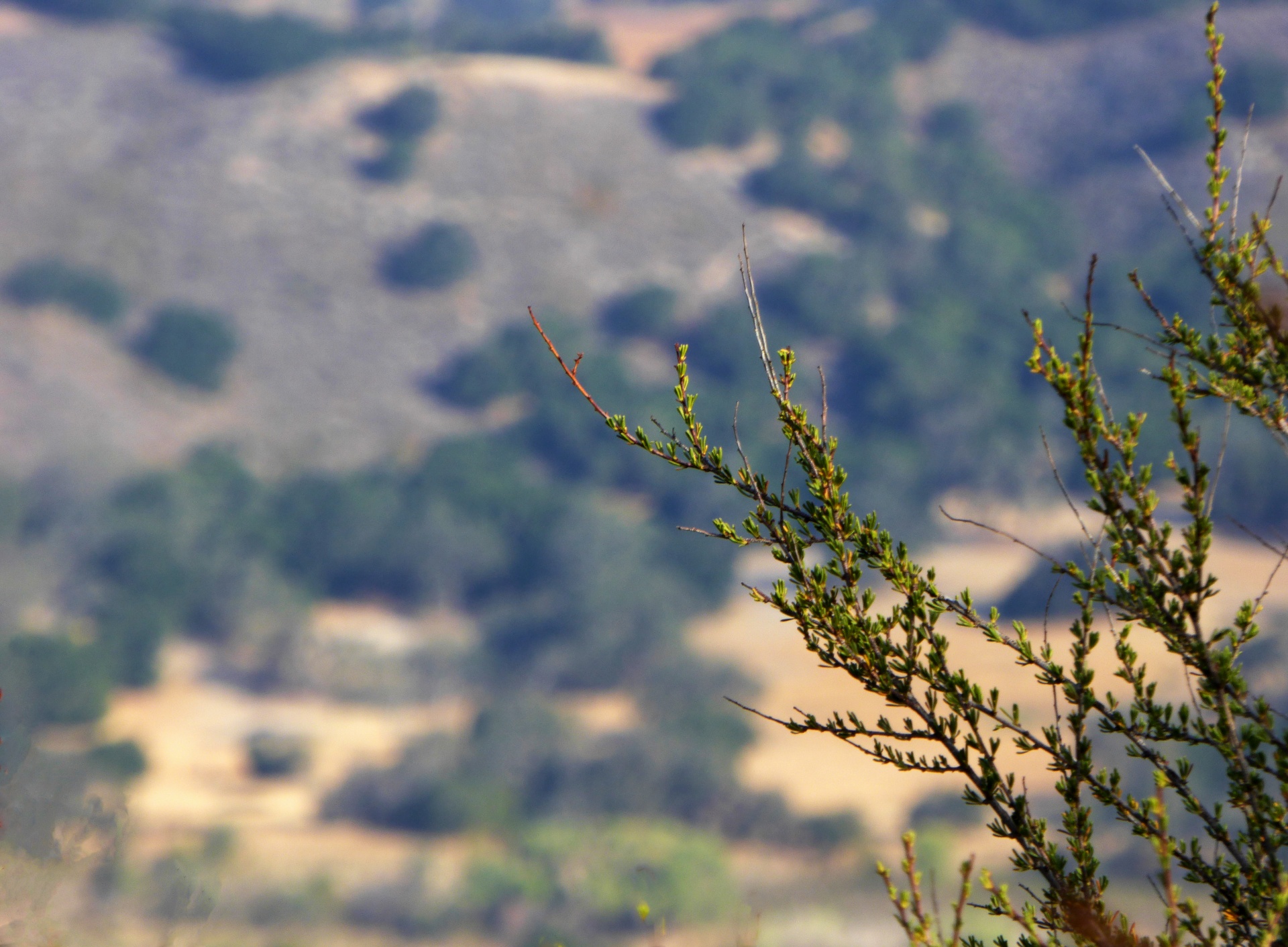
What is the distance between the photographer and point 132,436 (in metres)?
38.7

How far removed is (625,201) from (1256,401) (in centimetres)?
5053

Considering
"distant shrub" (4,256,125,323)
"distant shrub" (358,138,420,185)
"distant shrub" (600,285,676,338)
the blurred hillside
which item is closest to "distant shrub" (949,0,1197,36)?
the blurred hillside

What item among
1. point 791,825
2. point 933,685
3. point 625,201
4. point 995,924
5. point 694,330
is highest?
point 625,201

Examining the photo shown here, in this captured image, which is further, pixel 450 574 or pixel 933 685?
pixel 450 574

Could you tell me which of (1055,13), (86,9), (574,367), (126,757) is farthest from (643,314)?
(574,367)

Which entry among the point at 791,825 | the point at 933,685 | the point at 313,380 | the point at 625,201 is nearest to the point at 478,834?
the point at 791,825

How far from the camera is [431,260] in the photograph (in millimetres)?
47094

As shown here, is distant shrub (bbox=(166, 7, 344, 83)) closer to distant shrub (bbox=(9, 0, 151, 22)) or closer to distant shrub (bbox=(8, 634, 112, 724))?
distant shrub (bbox=(9, 0, 151, 22))

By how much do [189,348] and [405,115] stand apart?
635 inches

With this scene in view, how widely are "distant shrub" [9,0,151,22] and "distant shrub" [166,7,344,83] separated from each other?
6.97ft

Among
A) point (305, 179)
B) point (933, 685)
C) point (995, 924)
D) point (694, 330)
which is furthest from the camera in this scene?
point (305, 179)

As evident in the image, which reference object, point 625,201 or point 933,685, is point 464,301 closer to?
point 625,201

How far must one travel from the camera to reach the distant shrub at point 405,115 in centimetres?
5228

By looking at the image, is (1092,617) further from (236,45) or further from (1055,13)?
(1055,13)
